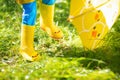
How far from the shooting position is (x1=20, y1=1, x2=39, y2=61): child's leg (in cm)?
353

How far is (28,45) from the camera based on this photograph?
3.63 m

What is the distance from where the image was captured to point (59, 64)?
3.11m

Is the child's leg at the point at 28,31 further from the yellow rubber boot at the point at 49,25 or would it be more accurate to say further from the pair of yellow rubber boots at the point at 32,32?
the yellow rubber boot at the point at 49,25

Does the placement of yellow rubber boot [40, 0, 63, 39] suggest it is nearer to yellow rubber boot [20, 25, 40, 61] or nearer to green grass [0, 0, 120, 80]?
green grass [0, 0, 120, 80]

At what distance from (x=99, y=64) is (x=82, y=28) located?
396 mm

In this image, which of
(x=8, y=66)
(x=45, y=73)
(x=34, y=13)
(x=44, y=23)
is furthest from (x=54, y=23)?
(x=45, y=73)

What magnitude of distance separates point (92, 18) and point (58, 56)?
503 millimetres

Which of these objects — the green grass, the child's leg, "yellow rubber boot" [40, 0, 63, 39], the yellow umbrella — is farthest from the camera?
"yellow rubber boot" [40, 0, 63, 39]

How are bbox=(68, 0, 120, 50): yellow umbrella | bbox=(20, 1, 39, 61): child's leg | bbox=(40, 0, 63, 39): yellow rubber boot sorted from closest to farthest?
bbox=(68, 0, 120, 50): yellow umbrella → bbox=(20, 1, 39, 61): child's leg → bbox=(40, 0, 63, 39): yellow rubber boot

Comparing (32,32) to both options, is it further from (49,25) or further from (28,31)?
(49,25)

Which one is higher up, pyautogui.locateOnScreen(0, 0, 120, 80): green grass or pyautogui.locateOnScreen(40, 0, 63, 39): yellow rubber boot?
pyautogui.locateOnScreen(40, 0, 63, 39): yellow rubber boot

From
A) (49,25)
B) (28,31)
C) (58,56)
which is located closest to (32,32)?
(28,31)

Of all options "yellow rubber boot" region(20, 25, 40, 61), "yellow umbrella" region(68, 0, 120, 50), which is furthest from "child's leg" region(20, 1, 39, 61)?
"yellow umbrella" region(68, 0, 120, 50)

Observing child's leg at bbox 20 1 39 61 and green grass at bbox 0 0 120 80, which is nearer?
green grass at bbox 0 0 120 80
